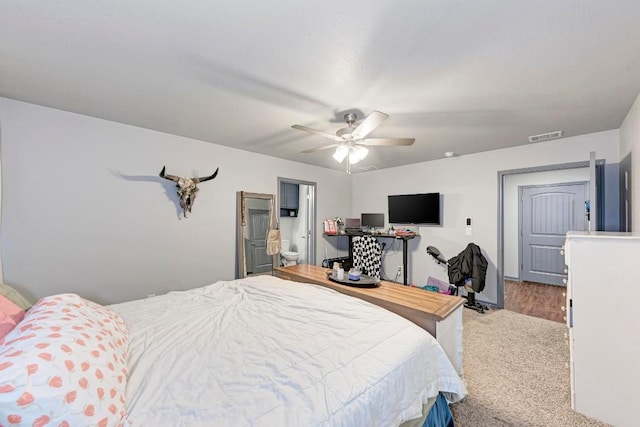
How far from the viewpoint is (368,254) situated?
5.02 m

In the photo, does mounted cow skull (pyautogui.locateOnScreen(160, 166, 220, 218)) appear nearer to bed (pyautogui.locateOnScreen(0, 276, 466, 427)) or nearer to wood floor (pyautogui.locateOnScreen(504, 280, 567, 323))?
bed (pyautogui.locateOnScreen(0, 276, 466, 427))

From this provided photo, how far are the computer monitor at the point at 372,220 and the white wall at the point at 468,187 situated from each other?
21 cm

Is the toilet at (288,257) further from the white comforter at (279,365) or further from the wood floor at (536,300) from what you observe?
the wood floor at (536,300)

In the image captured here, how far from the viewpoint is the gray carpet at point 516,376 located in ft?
5.94

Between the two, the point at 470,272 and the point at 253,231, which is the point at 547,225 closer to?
the point at 470,272

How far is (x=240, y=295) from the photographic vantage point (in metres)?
2.21

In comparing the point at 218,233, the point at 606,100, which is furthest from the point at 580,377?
the point at 218,233

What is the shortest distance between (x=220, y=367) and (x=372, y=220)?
4.58 meters

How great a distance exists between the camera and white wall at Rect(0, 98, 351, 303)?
2.40 metres

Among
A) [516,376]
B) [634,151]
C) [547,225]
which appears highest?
[634,151]

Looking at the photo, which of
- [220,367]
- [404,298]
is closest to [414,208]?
[404,298]

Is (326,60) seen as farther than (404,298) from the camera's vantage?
No

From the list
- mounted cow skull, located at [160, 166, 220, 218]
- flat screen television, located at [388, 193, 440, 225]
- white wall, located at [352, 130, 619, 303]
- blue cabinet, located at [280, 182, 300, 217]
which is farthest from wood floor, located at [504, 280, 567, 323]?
mounted cow skull, located at [160, 166, 220, 218]

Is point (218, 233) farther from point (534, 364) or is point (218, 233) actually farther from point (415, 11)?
point (534, 364)
